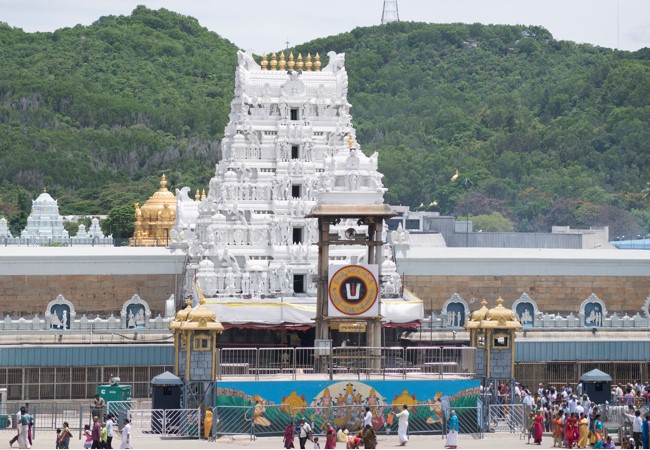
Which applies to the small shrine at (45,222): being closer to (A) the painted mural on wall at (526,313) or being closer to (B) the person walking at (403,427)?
(A) the painted mural on wall at (526,313)

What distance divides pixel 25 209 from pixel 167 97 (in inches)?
1654

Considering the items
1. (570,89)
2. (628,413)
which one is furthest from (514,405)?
(570,89)

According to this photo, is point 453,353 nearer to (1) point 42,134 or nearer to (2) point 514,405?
(2) point 514,405

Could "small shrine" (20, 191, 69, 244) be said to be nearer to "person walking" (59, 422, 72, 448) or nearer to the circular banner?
the circular banner

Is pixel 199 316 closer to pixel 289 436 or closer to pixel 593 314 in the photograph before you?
pixel 289 436

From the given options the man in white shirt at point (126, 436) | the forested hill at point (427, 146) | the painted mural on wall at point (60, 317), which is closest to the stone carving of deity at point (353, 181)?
the painted mural on wall at point (60, 317)

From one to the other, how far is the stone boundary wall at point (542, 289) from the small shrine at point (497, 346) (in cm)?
2240

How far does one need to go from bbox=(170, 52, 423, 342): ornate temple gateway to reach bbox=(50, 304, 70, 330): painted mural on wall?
16.0ft

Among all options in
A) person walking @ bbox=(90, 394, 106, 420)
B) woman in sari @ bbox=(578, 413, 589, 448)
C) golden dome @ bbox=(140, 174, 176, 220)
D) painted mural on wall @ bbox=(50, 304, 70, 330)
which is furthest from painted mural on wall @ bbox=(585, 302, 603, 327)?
golden dome @ bbox=(140, 174, 176, 220)

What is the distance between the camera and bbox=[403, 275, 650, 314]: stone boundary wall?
78.9m

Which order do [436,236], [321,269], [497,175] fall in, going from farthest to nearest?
1. [497,175]
2. [436,236]
3. [321,269]

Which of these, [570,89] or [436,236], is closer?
[436,236]

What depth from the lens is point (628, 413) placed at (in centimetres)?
5194

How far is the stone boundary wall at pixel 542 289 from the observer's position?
78.9m
